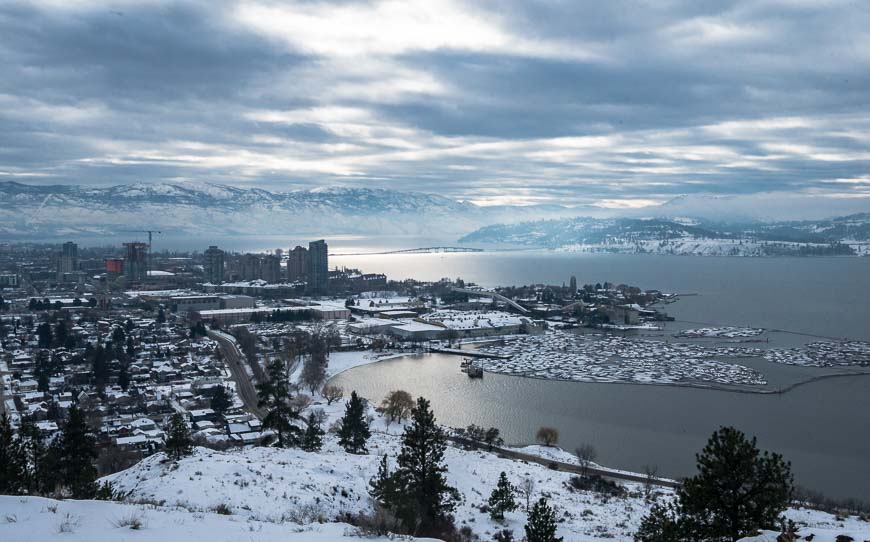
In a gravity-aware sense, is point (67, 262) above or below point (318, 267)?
below

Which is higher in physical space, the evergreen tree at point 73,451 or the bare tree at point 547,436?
the evergreen tree at point 73,451

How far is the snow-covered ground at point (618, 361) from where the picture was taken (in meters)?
→ 13.3

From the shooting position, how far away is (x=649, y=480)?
738cm

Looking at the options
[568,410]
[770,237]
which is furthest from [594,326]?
[770,237]

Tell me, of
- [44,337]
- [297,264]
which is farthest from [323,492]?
[297,264]

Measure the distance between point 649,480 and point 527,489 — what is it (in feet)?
6.43

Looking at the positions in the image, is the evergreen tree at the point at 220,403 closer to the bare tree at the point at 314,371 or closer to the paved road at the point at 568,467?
the bare tree at the point at 314,371

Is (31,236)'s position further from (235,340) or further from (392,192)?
(392,192)

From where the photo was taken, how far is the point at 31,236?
76812 mm

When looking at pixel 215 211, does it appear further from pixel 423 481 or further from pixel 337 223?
pixel 423 481

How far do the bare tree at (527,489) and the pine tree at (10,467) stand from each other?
12.8ft

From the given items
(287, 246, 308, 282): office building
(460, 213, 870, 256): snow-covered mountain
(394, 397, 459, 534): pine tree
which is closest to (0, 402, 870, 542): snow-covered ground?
(394, 397, 459, 534): pine tree

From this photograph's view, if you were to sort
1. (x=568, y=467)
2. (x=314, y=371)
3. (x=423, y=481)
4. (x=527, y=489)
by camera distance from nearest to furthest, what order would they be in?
(x=423, y=481), (x=527, y=489), (x=568, y=467), (x=314, y=371)

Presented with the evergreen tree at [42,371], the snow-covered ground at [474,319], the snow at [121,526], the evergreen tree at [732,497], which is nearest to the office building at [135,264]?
the snow-covered ground at [474,319]
